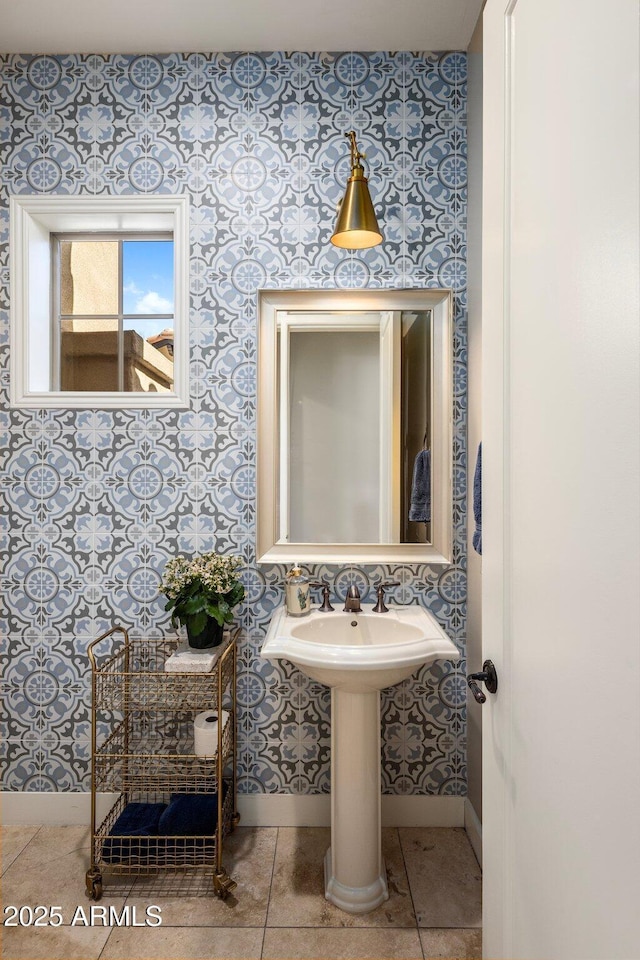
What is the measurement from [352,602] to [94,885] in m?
1.18

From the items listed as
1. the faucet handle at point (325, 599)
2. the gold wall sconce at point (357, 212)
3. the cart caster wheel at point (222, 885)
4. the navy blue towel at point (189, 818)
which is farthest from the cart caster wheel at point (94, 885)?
the gold wall sconce at point (357, 212)

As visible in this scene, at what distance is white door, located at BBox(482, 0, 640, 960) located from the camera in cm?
59

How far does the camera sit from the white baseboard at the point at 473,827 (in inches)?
75.6

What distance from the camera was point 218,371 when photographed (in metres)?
2.14

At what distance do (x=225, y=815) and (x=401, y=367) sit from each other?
175cm

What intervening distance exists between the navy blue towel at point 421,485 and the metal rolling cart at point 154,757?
2.74 feet

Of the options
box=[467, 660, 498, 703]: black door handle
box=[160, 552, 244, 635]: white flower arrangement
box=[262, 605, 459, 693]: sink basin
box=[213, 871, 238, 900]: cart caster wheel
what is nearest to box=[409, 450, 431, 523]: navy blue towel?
box=[262, 605, 459, 693]: sink basin

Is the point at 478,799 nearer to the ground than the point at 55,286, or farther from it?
nearer to the ground

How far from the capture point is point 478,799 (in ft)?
6.45

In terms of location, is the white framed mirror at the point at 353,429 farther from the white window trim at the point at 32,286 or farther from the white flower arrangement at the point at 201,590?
the white window trim at the point at 32,286

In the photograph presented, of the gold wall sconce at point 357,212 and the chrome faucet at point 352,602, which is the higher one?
the gold wall sconce at point 357,212

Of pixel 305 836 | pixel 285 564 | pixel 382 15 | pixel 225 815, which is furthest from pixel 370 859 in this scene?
pixel 382 15

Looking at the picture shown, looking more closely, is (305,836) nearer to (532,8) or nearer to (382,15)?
(532,8)

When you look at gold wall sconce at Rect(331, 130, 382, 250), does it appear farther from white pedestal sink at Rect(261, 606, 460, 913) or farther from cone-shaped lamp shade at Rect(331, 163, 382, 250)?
white pedestal sink at Rect(261, 606, 460, 913)
